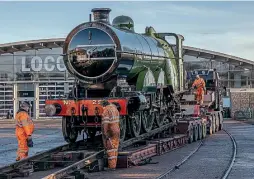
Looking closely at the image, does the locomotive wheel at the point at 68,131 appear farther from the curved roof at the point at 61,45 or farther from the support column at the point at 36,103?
the support column at the point at 36,103

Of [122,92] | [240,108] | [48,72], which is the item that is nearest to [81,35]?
[122,92]

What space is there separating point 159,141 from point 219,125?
13.1m

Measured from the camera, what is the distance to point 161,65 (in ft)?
57.7

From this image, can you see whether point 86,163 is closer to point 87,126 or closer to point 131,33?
point 87,126

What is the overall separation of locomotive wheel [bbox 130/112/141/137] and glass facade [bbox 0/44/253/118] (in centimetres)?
3144

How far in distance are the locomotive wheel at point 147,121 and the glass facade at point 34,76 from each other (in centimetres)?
3022

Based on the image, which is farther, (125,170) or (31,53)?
(31,53)

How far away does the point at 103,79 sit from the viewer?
14.0 m

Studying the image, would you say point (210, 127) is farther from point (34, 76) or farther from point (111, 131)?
point (34, 76)

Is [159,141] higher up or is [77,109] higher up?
[77,109]

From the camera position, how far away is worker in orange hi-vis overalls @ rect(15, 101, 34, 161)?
41.0 feet

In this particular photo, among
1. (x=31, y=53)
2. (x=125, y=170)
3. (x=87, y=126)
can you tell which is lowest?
(x=125, y=170)

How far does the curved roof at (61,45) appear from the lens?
4456 centimetres

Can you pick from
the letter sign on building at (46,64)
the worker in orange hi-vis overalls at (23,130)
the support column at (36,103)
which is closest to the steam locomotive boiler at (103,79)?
the worker in orange hi-vis overalls at (23,130)
